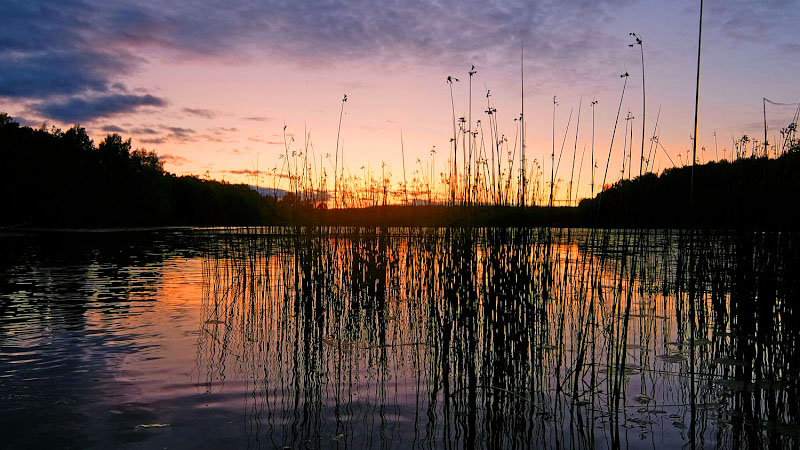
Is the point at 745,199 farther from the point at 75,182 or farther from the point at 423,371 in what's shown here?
the point at 75,182

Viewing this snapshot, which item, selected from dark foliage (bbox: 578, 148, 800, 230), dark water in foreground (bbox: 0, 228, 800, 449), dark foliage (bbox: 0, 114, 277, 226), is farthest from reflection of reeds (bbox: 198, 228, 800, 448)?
dark foliage (bbox: 0, 114, 277, 226)

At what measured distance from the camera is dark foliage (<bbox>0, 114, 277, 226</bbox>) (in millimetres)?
55344

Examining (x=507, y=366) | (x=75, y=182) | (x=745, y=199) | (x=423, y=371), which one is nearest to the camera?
(x=507, y=366)

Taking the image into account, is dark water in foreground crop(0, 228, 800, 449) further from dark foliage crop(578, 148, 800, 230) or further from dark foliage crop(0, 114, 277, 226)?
dark foliage crop(0, 114, 277, 226)

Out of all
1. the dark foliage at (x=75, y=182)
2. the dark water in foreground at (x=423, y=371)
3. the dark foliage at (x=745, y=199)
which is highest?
the dark foliage at (x=75, y=182)

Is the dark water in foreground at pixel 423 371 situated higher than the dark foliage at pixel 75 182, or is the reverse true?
the dark foliage at pixel 75 182

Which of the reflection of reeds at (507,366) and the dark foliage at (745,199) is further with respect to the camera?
the dark foliage at (745,199)

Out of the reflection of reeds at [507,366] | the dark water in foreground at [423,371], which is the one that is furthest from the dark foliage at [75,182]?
the reflection of reeds at [507,366]

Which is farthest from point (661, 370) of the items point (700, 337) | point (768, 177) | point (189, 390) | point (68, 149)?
point (68, 149)

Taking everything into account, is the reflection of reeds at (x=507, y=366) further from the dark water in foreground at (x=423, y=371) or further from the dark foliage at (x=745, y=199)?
the dark foliage at (x=745, y=199)

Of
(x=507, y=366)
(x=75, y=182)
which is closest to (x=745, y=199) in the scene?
(x=507, y=366)

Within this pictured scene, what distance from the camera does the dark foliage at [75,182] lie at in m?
55.3

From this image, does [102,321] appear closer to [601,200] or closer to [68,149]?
[601,200]

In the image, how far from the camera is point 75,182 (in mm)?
60406
